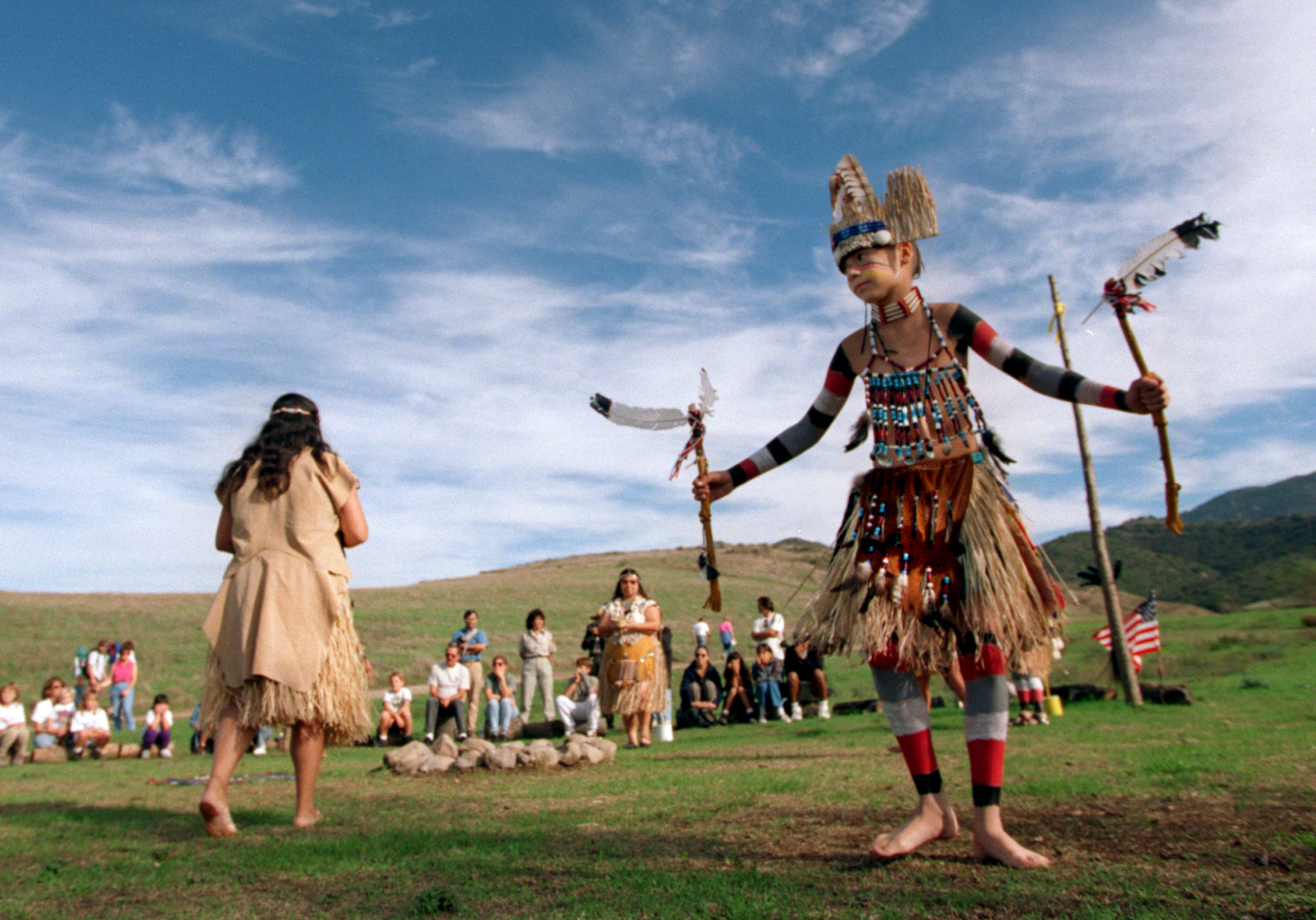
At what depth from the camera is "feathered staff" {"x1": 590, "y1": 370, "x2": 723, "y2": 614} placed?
14.6 feet

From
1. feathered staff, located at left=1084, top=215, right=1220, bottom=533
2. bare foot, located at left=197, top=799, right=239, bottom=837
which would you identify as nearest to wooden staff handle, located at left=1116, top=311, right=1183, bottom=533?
feathered staff, located at left=1084, top=215, right=1220, bottom=533

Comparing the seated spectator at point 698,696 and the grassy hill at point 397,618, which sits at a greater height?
the grassy hill at point 397,618

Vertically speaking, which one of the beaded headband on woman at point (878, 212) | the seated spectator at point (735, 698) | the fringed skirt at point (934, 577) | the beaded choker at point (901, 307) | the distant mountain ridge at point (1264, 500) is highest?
the distant mountain ridge at point (1264, 500)

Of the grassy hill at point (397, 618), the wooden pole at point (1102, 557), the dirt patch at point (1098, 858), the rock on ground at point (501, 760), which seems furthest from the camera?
the grassy hill at point (397, 618)

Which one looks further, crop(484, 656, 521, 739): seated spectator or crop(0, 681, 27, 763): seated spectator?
crop(484, 656, 521, 739): seated spectator

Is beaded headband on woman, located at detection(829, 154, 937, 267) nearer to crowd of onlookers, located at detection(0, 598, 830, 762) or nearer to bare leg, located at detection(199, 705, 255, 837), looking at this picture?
bare leg, located at detection(199, 705, 255, 837)

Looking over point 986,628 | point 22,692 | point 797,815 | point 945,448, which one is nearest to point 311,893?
point 797,815

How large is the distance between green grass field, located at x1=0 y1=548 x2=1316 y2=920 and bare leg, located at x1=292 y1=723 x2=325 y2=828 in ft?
0.32

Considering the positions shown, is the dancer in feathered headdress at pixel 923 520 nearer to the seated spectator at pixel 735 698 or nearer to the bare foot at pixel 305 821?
the bare foot at pixel 305 821

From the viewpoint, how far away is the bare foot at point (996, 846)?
124 inches

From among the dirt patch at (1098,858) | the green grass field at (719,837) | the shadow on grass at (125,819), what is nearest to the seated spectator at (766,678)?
the green grass field at (719,837)

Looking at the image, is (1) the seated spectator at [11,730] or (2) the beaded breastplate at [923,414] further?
(1) the seated spectator at [11,730]

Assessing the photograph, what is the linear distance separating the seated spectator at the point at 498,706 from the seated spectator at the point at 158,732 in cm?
464

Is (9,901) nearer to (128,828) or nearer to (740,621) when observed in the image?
(128,828)
